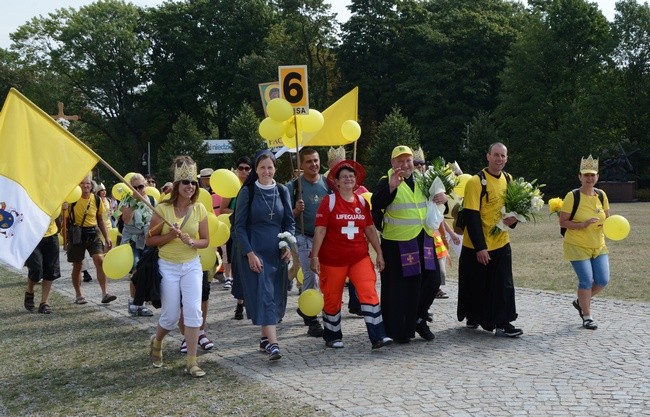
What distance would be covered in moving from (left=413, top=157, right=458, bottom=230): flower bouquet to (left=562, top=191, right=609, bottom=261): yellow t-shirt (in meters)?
1.51

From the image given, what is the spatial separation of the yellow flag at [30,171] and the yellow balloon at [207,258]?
1652mm

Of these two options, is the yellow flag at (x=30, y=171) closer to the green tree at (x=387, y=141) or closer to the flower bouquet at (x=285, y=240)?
the flower bouquet at (x=285, y=240)

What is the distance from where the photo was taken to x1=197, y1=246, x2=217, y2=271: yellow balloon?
8440mm

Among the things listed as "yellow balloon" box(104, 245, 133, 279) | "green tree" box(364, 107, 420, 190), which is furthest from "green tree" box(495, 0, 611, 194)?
"yellow balloon" box(104, 245, 133, 279)

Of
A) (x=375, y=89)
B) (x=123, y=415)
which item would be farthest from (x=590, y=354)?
(x=375, y=89)

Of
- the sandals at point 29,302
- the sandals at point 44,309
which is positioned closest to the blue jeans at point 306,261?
the sandals at point 44,309

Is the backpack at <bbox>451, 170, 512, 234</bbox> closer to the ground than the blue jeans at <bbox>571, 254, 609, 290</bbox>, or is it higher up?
higher up

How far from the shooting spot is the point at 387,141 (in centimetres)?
5041

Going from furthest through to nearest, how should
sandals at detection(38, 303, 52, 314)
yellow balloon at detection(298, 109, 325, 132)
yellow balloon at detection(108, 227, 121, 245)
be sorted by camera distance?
yellow balloon at detection(108, 227, 121, 245) < sandals at detection(38, 303, 52, 314) < yellow balloon at detection(298, 109, 325, 132)

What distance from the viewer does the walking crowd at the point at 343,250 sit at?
24.9ft

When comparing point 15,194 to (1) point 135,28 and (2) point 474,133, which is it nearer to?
(2) point 474,133

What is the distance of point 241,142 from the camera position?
54562 mm

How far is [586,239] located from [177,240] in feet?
15.1

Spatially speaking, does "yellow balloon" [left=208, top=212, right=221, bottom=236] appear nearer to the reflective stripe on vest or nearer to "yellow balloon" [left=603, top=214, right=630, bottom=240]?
the reflective stripe on vest
